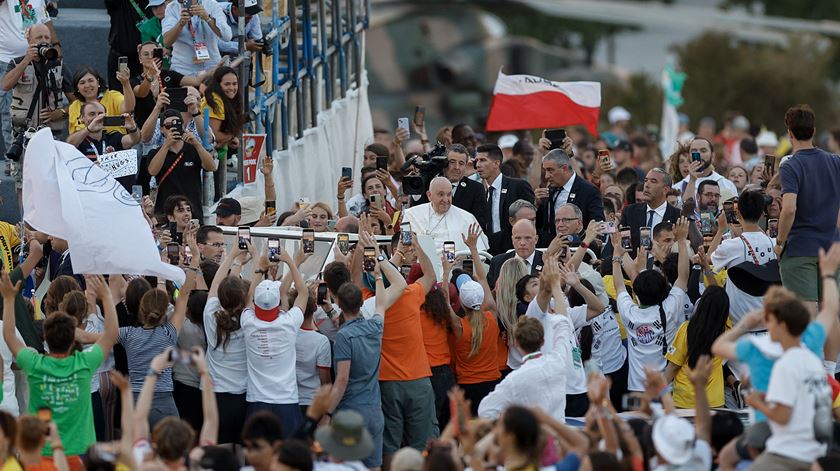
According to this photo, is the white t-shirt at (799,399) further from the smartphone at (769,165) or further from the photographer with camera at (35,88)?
the photographer with camera at (35,88)

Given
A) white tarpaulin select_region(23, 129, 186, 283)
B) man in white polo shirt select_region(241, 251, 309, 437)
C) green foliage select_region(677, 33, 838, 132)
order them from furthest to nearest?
green foliage select_region(677, 33, 838, 132) → white tarpaulin select_region(23, 129, 186, 283) → man in white polo shirt select_region(241, 251, 309, 437)

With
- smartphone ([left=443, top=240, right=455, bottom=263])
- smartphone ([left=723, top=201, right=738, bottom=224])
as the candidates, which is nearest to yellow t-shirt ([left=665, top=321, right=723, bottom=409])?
smartphone ([left=723, top=201, right=738, bottom=224])

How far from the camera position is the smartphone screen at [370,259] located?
42.7ft

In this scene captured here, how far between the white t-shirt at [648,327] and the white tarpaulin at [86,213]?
348cm

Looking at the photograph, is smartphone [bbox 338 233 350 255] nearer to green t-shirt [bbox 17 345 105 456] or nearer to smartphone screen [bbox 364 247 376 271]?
smartphone screen [bbox 364 247 376 271]

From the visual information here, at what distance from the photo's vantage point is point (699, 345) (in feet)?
44.3

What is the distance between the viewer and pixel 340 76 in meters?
24.5

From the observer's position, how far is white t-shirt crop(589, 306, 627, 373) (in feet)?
46.6

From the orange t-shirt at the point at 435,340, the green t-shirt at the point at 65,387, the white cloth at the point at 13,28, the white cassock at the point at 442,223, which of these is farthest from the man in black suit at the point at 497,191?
the green t-shirt at the point at 65,387

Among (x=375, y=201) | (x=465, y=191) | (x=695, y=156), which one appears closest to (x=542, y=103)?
(x=695, y=156)

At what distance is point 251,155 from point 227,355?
4457 millimetres

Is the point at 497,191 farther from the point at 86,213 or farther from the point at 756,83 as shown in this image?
the point at 756,83

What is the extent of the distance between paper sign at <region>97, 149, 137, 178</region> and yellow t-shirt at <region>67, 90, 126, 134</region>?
1054 mm

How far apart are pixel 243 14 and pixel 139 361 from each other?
5608mm
